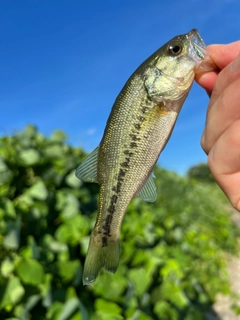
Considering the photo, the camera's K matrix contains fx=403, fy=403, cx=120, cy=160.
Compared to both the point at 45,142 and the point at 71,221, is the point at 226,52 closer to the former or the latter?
the point at 71,221

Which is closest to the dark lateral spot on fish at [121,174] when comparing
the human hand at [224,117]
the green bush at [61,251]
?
the human hand at [224,117]

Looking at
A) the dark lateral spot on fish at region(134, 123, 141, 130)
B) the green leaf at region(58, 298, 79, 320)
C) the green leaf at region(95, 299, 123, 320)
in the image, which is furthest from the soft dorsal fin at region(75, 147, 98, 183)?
the green leaf at region(95, 299, 123, 320)

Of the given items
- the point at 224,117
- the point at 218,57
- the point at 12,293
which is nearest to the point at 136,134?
the point at 224,117

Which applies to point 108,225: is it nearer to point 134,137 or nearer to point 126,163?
point 126,163

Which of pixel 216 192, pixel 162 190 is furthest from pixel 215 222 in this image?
pixel 216 192

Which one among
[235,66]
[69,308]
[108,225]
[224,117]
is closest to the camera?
[235,66]

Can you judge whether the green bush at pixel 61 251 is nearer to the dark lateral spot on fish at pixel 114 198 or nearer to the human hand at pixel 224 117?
the dark lateral spot on fish at pixel 114 198
